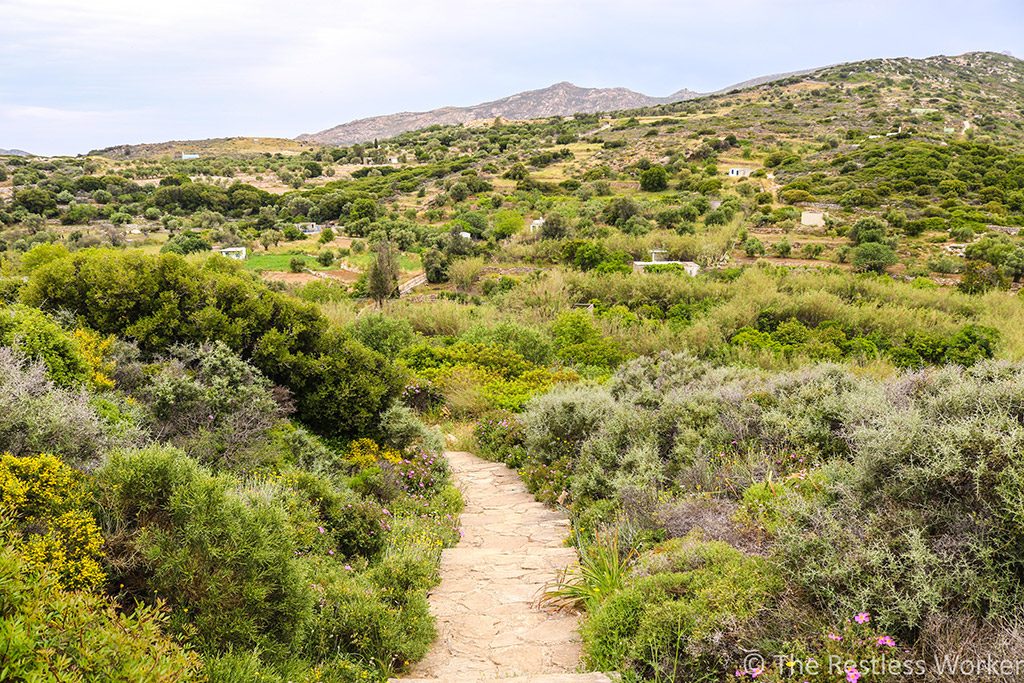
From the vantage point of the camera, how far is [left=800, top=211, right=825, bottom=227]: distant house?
28.2 meters

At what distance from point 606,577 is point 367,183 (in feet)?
158

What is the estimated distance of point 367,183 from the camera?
48219 millimetres

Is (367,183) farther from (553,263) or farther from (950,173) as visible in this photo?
(950,173)

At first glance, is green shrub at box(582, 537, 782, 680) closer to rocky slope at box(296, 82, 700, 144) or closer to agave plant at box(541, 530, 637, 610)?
agave plant at box(541, 530, 637, 610)

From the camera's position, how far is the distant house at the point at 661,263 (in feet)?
69.2

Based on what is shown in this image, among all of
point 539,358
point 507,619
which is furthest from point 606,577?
point 539,358

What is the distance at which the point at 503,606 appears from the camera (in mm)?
4102

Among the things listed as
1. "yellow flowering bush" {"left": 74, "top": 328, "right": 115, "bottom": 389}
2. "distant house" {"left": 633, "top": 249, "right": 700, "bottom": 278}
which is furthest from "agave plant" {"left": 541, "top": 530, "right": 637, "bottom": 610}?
"distant house" {"left": 633, "top": 249, "right": 700, "bottom": 278}

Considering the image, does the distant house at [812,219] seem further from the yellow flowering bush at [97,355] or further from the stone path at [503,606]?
the yellow flowering bush at [97,355]

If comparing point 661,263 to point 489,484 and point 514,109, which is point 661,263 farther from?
point 514,109

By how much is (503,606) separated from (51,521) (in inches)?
103
